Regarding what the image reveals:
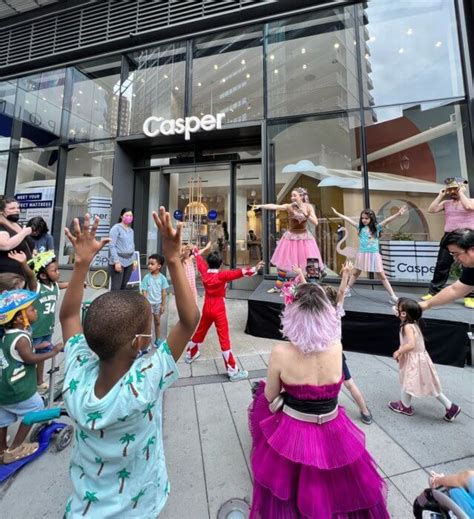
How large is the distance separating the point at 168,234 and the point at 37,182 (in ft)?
36.8

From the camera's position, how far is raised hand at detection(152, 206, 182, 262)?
115 centimetres

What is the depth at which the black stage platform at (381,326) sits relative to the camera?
3.69 m

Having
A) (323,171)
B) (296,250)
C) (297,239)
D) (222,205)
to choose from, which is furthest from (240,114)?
(296,250)

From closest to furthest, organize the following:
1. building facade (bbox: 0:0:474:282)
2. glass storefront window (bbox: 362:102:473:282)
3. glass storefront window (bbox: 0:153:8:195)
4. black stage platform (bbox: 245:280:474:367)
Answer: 1. black stage platform (bbox: 245:280:474:367)
2. glass storefront window (bbox: 362:102:473:282)
3. building facade (bbox: 0:0:474:282)
4. glass storefront window (bbox: 0:153:8:195)

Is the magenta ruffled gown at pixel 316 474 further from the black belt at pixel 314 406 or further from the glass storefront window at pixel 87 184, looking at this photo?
the glass storefront window at pixel 87 184

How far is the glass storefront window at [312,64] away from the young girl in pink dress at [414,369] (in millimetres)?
6720

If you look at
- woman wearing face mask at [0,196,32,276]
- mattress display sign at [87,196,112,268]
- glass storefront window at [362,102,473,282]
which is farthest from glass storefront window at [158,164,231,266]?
woman wearing face mask at [0,196,32,276]

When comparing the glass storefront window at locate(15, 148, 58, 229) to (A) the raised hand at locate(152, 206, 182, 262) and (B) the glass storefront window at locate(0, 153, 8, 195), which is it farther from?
(A) the raised hand at locate(152, 206, 182, 262)

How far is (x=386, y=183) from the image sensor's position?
23.5 ft

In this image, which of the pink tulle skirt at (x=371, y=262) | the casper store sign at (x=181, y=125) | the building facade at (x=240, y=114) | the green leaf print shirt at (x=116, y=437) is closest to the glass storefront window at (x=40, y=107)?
the building facade at (x=240, y=114)

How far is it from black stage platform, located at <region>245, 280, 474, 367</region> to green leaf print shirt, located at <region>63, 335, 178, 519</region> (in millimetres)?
3616

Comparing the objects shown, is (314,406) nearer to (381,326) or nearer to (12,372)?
(12,372)

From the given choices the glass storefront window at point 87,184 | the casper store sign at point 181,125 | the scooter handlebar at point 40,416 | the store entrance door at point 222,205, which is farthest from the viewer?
the glass storefront window at point 87,184

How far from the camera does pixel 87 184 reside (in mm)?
9203
